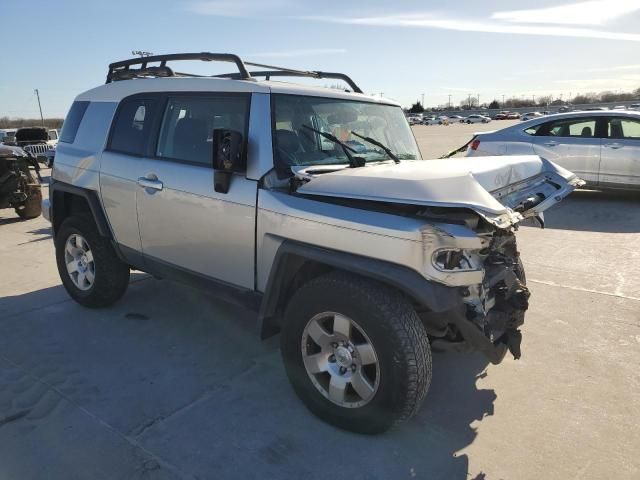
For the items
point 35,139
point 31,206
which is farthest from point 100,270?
point 35,139

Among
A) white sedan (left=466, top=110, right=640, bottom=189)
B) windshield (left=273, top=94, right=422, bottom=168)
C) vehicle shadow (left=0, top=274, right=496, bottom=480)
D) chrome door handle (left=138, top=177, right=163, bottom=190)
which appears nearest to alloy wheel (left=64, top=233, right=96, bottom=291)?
vehicle shadow (left=0, top=274, right=496, bottom=480)

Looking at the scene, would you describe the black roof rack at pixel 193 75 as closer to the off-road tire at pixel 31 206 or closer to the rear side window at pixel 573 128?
the off-road tire at pixel 31 206

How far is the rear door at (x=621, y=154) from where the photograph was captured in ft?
28.4

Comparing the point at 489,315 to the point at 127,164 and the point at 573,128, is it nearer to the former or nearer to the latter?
the point at 127,164

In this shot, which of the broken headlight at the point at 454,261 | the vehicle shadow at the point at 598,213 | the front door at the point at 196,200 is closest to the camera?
the broken headlight at the point at 454,261

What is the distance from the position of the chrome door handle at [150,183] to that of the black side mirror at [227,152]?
28.5 inches

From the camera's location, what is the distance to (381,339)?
8.55 feet

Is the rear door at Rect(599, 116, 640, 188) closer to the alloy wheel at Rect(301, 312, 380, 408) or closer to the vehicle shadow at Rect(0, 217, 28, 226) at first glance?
the alloy wheel at Rect(301, 312, 380, 408)

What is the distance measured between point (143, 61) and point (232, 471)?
11.6 ft

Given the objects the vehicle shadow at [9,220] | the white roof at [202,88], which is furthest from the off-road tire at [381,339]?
the vehicle shadow at [9,220]

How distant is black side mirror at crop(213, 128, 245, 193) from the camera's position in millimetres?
3025

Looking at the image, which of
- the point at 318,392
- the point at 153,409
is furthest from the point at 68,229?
the point at 318,392

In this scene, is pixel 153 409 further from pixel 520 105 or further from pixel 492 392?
pixel 520 105

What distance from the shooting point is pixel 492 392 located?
332cm
